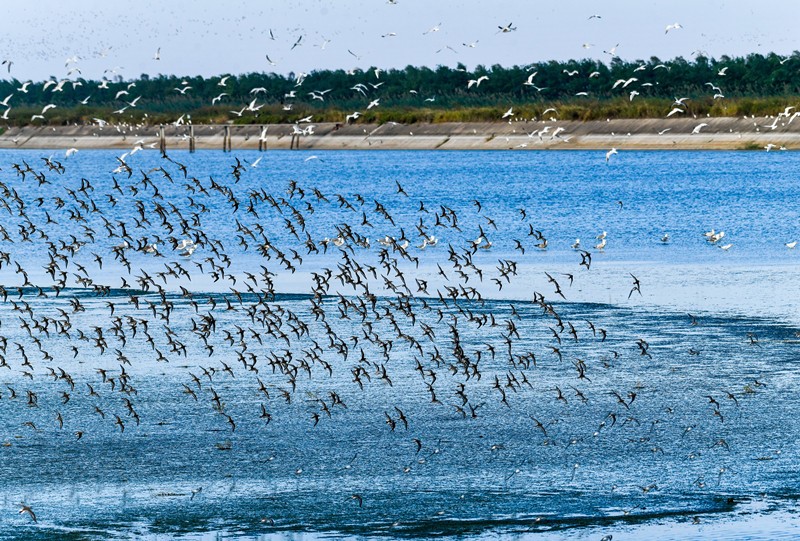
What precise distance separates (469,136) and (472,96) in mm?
23386

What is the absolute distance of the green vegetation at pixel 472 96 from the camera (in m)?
106

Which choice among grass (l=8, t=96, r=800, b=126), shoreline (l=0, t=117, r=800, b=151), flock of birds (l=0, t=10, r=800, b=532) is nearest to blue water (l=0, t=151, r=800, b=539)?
flock of birds (l=0, t=10, r=800, b=532)

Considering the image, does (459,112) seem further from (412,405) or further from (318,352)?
(412,405)

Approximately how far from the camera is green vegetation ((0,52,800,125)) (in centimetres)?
10650

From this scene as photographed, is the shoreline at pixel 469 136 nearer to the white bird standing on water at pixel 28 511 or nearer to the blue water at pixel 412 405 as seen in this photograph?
the blue water at pixel 412 405

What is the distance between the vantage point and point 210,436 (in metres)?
13.9

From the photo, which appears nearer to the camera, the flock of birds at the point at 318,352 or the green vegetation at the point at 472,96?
the flock of birds at the point at 318,352

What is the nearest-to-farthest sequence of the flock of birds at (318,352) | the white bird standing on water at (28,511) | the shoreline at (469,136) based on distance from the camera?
the white bird standing on water at (28,511)
the flock of birds at (318,352)
the shoreline at (469,136)

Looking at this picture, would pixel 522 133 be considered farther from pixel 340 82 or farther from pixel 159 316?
pixel 159 316

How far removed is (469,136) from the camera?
11175 centimetres

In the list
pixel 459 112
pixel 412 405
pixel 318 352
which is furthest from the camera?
pixel 459 112

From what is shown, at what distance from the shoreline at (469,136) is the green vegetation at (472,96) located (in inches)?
49.2

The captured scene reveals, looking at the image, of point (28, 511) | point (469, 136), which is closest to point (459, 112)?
point (469, 136)

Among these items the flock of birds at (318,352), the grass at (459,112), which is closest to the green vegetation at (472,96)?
the grass at (459,112)
